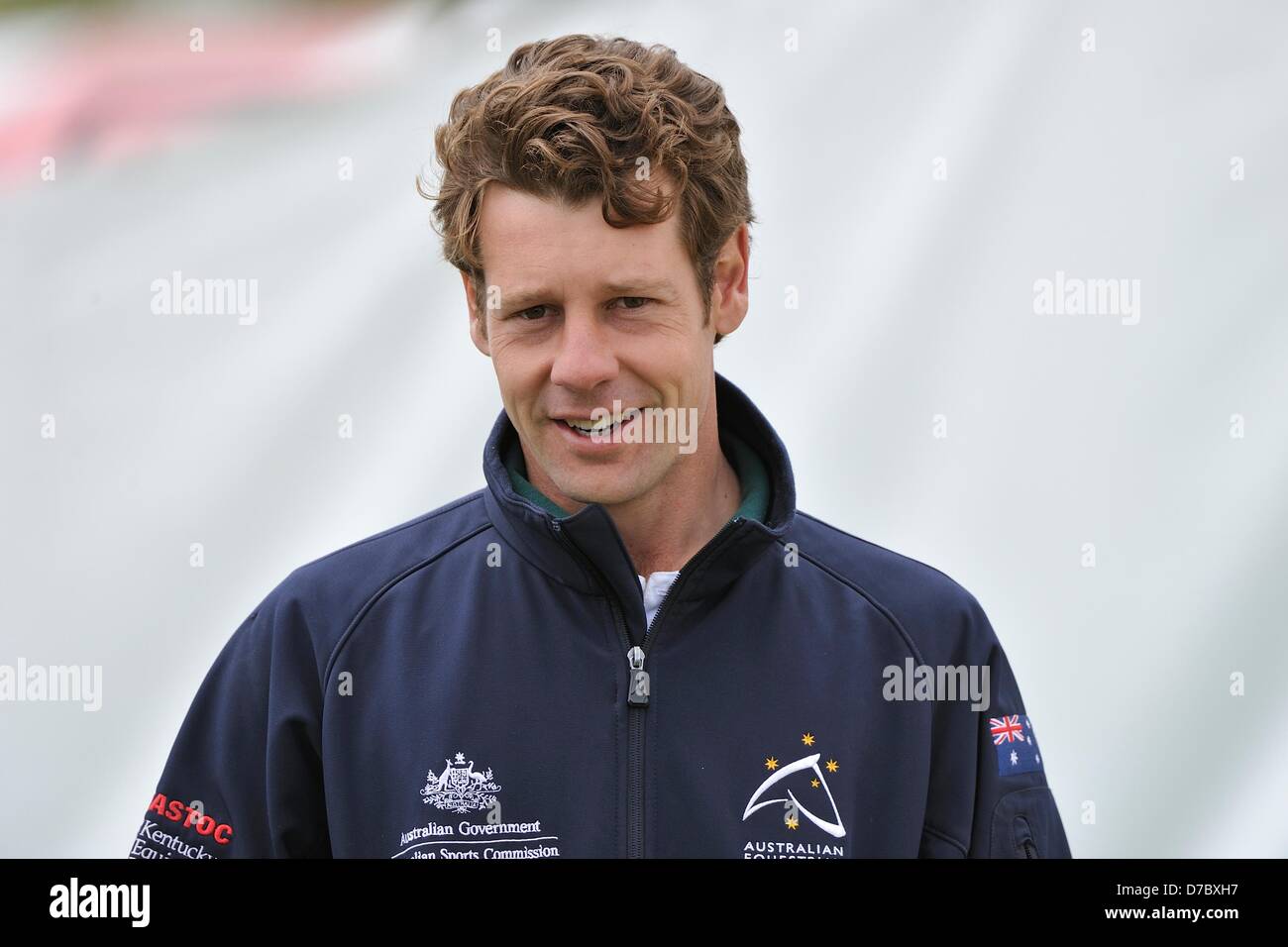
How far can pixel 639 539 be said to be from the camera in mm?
1408

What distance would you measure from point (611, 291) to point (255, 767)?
0.64 metres

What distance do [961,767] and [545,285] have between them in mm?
695

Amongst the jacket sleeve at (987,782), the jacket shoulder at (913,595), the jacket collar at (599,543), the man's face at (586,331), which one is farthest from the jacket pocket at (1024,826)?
the man's face at (586,331)

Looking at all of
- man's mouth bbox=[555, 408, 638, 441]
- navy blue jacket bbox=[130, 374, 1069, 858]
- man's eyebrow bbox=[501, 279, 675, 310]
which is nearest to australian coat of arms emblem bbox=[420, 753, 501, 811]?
navy blue jacket bbox=[130, 374, 1069, 858]

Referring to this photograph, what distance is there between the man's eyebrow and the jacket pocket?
0.68 m

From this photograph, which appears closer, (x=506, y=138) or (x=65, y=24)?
(x=506, y=138)

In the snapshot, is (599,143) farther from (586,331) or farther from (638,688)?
(638,688)

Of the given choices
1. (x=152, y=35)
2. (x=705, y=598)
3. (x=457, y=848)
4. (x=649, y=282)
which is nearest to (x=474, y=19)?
(x=152, y=35)

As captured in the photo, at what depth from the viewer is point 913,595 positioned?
56.5 inches

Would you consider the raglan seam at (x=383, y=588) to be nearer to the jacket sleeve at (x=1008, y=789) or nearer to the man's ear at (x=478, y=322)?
the man's ear at (x=478, y=322)

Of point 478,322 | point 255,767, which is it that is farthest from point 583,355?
point 255,767

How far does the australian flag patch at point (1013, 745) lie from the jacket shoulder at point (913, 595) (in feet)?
0.27

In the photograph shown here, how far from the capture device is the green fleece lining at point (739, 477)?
4.57 ft
